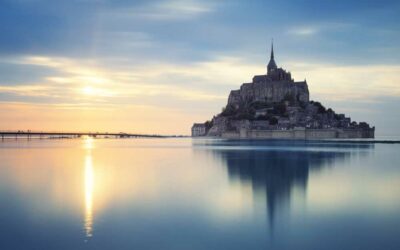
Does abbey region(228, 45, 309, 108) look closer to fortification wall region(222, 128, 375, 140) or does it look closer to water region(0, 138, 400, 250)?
fortification wall region(222, 128, 375, 140)

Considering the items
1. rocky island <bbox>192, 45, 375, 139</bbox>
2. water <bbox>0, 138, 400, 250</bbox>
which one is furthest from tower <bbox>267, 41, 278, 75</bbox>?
water <bbox>0, 138, 400, 250</bbox>

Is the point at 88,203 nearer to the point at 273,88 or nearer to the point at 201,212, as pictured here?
the point at 201,212

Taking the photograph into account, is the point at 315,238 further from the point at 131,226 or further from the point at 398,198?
the point at 398,198

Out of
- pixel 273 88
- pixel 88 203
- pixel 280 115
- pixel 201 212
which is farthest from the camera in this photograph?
pixel 273 88

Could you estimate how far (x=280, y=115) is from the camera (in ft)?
483

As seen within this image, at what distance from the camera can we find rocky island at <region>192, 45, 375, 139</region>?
14200cm

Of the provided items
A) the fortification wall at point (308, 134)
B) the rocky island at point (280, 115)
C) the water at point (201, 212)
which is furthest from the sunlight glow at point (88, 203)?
the rocky island at point (280, 115)

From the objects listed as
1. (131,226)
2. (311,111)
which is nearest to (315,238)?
(131,226)

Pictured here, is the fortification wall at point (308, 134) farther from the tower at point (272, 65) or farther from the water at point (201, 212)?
the water at point (201, 212)

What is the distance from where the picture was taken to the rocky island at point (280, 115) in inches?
5591

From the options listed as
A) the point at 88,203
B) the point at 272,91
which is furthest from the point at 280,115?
the point at 88,203

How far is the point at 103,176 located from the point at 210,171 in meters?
8.43

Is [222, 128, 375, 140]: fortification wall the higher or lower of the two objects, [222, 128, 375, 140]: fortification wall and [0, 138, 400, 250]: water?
the higher

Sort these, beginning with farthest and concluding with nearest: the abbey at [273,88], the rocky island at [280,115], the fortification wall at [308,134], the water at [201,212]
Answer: the abbey at [273,88]
the rocky island at [280,115]
the fortification wall at [308,134]
the water at [201,212]
